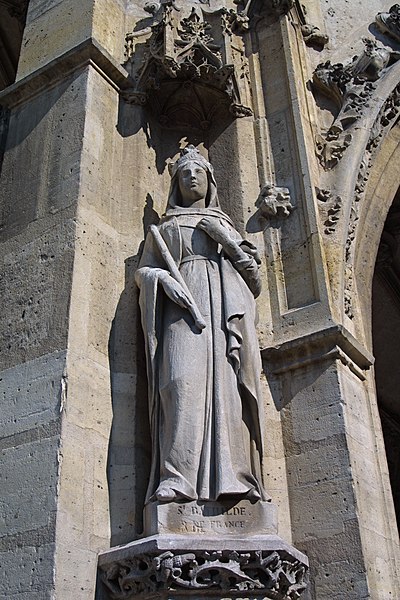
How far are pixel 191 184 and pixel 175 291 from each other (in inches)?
37.8

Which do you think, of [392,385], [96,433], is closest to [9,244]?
[96,433]

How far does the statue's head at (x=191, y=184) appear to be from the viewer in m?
5.54

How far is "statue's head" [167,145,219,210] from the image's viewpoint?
5.54 meters

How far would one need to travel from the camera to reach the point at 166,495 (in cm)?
430

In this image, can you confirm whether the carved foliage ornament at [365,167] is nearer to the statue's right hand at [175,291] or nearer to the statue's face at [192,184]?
the statue's face at [192,184]

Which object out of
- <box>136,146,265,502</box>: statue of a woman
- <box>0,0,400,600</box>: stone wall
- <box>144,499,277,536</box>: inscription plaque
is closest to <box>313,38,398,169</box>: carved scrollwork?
<box>0,0,400,600</box>: stone wall

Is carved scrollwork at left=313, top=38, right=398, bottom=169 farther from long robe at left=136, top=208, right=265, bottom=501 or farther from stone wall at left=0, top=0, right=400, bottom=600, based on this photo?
long robe at left=136, top=208, right=265, bottom=501

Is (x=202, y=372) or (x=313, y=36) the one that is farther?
(x=313, y=36)

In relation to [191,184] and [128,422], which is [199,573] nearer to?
[128,422]

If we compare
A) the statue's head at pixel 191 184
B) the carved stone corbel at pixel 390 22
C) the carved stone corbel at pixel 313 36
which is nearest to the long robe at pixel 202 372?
the statue's head at pixel 191 184

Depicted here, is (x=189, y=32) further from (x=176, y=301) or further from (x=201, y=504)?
(x=201, y=504)

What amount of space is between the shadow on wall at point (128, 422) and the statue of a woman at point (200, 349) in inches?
8.8

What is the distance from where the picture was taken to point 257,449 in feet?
15.4

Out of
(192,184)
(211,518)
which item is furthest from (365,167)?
(211,518)
